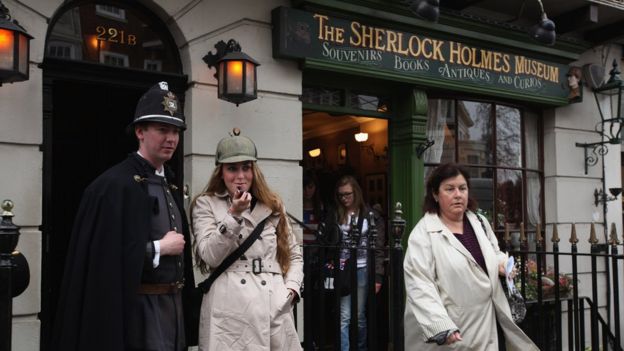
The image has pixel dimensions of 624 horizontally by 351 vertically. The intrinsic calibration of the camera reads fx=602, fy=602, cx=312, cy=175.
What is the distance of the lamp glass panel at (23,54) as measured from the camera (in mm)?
4621

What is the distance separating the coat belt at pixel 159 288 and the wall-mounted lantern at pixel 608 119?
744cm

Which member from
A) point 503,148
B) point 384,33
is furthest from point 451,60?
point 503,148

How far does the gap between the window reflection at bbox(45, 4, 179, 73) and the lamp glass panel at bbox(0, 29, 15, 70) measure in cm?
71

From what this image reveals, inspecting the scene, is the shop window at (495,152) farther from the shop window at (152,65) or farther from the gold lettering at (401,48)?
the shop window at (152,65)

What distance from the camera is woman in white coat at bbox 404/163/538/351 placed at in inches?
148

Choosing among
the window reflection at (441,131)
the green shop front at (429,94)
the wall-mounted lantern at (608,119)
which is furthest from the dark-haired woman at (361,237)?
the wall-mounted lantern at (608,119)

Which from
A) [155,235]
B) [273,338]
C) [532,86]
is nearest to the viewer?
[155,235]

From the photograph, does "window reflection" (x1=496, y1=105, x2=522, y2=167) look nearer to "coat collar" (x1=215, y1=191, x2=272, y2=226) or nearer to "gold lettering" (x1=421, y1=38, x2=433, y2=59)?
"gold lettering" (x1=421, y1=38, x2=433, y2=59)

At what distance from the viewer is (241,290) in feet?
11.5

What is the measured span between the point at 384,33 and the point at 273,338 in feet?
14.6

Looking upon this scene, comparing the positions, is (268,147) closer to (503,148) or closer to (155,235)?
(155,235)

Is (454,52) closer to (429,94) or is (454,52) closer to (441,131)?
(429,94)

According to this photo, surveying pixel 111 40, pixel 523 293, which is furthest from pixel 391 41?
pixel 523 293

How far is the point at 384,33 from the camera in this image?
7.03m
